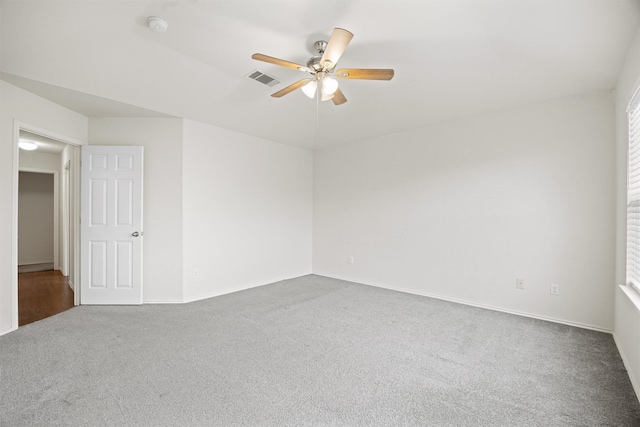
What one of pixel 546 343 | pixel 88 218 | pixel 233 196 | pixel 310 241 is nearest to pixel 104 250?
pixel 88 218

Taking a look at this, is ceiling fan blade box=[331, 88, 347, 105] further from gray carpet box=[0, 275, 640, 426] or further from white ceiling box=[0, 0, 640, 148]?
gray carpet box=[0, 275, 640, 426]

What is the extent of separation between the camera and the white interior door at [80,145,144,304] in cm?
365

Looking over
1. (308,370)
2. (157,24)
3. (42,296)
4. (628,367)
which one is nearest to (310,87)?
(157,24)

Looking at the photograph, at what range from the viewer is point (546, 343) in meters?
2.63

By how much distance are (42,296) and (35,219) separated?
3.70 m

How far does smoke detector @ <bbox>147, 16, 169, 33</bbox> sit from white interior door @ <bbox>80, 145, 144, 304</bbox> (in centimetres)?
193

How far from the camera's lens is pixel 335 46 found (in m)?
1.96

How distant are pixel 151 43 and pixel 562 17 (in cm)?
303

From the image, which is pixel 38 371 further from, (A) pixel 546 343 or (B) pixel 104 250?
(A) pixel 546 343

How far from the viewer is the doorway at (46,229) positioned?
373cm

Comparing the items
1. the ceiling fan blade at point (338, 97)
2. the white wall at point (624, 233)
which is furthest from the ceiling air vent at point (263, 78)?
the white wall at point (624, 233)

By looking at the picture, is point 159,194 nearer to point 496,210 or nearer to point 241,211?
point 241,211

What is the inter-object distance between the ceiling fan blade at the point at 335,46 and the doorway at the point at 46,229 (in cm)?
321

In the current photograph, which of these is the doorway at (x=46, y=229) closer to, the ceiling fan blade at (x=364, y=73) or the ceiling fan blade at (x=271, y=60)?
the ceiling fan blade at (x=271, y=60)
